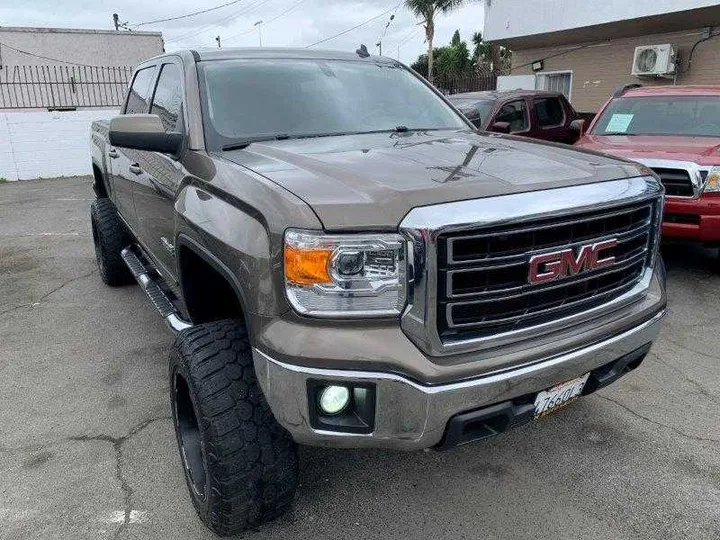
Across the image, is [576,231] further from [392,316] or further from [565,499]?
[565,499]

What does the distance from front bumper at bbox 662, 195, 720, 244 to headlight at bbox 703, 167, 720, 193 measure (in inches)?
2.5

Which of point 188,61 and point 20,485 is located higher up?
point 188,61

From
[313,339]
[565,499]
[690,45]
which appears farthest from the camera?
[690,45]

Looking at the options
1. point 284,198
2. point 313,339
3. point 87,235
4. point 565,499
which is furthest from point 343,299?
point 87,235

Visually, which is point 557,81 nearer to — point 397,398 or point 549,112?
point 549,112

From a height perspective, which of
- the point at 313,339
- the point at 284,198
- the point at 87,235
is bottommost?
the point at 87,235

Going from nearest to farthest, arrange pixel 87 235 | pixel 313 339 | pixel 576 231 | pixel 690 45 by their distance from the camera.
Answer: pixel 313 339 → pixel 576 231 → pixel 87 235 → pixel 690 45

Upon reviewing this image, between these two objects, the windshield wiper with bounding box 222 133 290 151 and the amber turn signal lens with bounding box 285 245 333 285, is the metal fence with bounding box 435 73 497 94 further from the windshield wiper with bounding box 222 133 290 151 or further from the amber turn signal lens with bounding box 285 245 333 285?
the amber turn signal lens with bounding box 285 245 333 285

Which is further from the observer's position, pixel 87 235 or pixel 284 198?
pixel 87 235

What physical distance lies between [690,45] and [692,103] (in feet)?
25.9

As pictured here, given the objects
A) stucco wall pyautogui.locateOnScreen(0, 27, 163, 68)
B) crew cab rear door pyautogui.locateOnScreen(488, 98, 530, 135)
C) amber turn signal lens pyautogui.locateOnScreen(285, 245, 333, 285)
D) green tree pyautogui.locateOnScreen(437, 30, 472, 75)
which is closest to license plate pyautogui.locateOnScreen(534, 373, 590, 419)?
amber turn signal lens pyautogui.locateOnScreen(285, 245, 333, 285)

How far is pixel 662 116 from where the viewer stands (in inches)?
259

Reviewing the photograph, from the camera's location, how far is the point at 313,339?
186cm

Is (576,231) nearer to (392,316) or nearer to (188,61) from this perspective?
(392,316)
